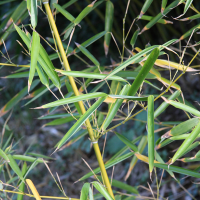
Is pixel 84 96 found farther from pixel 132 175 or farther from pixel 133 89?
pixel 132 175

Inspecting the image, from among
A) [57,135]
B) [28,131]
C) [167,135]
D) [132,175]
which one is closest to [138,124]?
[132,175]

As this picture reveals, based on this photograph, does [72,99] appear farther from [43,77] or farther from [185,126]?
[185,126]

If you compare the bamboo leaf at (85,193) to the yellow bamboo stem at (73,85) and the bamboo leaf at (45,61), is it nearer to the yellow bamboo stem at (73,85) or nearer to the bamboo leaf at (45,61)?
the yellow bamboo stem at (73,85)

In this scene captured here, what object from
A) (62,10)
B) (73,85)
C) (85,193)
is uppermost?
(62,10)

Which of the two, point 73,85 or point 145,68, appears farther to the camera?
point 73,85

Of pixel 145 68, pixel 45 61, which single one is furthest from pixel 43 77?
pixel 145 68

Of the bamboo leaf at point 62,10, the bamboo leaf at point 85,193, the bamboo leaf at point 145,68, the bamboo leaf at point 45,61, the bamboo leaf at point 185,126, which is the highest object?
the bamboo leaf at point 62,10

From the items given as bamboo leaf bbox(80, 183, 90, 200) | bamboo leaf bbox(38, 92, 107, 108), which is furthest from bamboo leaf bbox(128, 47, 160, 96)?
bamboo leaf bbox(80, 183, 90, 200)

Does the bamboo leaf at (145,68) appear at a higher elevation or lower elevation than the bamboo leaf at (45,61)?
lower

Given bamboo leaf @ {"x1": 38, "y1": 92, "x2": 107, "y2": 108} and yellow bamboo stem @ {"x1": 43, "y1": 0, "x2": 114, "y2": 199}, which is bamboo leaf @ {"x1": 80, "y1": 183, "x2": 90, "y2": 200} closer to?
yellow bamboo stem @ {"x1": 43, "y1": 0, "x2": 114, "y2": 199}

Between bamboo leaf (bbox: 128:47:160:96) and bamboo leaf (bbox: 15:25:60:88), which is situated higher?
bamboo leaf (bbox: 15:25:60:88)

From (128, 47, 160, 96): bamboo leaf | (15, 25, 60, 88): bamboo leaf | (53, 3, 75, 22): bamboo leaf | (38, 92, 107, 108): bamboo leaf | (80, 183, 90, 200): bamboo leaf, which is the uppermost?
(53, 3, 75, 22): bamboo leaf

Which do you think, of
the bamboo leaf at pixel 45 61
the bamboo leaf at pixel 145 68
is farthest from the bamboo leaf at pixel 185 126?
the bamboo leaf at pixel 45 61
